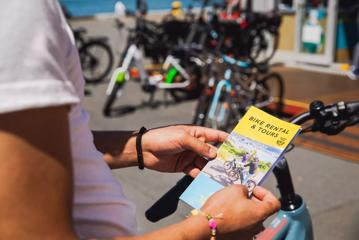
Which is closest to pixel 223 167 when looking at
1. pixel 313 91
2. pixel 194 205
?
pixel 194 205

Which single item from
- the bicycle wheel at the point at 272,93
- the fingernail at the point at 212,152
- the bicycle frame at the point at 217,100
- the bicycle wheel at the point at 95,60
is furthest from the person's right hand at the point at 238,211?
the bicycle wheel at the point at 95,60

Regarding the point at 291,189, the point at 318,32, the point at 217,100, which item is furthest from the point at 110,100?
the point at 291,189

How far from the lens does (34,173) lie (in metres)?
0.81

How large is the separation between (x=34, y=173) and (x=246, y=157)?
0.58m

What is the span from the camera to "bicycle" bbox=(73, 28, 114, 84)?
9.52 m

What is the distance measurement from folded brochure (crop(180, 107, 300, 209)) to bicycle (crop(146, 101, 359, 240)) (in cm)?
18

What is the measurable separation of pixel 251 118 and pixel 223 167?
16 cm

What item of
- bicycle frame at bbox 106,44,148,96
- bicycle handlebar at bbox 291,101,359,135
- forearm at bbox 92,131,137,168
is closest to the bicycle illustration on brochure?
forearm at bbox 92,131,137,168

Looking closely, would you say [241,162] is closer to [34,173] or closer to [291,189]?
[34,173]

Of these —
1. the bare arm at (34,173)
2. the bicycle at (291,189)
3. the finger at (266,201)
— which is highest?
the bare arm at (34,173)

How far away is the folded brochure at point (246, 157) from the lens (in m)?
1.19

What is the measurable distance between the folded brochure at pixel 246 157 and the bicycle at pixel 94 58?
8383 millimetres

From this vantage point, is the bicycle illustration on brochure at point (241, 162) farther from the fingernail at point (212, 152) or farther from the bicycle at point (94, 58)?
the bicycle at point (94, 58)

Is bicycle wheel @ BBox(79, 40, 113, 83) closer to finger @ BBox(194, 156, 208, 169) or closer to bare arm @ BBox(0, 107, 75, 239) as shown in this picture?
A: finger @ BBox(194, 156, 208, 169)
